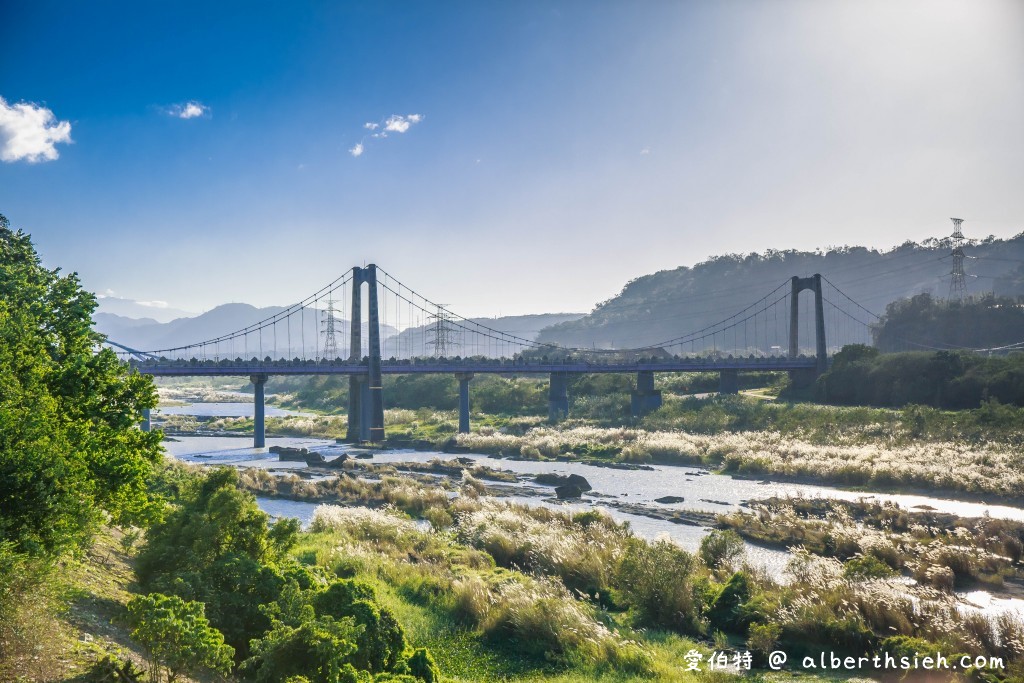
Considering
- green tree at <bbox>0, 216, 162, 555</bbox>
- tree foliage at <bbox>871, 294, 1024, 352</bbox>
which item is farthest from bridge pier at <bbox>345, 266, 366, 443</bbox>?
tree foliage at <bbox>871, 294, 1024, 352</bbox>

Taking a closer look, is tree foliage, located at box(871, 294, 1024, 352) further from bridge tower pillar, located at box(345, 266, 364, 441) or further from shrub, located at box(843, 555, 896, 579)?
shrub, located at box(843, 555, 896, 579)

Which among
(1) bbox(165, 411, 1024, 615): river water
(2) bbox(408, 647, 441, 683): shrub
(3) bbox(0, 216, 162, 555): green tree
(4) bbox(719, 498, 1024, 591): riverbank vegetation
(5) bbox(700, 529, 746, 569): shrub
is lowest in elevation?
(1) bbox(165, 411, 1024, 615): river water

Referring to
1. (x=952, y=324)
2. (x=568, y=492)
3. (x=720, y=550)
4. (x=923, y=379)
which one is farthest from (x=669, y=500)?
(x=952, y=324)

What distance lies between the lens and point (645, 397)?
88625 mm

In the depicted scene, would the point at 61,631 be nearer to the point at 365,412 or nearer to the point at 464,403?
the point at 365,412

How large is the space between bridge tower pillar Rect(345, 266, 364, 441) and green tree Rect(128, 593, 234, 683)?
7457cm

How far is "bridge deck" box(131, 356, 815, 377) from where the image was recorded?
262 feet

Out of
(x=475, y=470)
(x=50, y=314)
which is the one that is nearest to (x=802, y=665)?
(x=50, y=314)

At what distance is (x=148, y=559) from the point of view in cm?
1486

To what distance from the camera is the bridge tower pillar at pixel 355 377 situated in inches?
3386

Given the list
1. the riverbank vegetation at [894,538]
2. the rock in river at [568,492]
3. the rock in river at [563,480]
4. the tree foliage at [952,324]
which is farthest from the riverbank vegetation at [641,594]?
the tree foliage at [952,324]

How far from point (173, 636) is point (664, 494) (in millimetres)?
39409

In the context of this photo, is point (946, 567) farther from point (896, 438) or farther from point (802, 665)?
point (896, 438)

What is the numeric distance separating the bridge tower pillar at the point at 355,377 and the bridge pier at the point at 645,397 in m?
35.9
